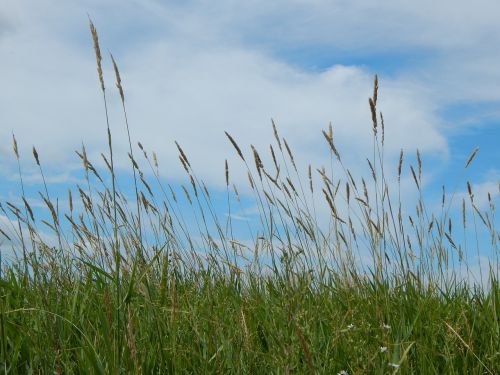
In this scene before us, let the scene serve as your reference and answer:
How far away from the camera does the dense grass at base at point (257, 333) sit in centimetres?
212

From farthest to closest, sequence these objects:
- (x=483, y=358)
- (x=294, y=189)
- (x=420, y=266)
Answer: (x=294, y=189)
(x=420, y=266)
(x=483, y=358)

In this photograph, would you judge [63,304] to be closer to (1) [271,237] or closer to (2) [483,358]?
(1) [271,237]

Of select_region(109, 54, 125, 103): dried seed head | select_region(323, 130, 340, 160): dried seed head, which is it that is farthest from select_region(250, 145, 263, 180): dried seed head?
select_region(109, 54, 125, 103): dried seed head

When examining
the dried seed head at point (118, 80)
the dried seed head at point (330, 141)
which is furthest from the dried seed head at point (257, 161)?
the dried seed head at point (118, 80)

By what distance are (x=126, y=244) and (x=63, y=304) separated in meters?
0.76

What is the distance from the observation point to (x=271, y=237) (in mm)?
3523

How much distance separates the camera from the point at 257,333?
273 cm

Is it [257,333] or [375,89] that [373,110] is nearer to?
[375,89]

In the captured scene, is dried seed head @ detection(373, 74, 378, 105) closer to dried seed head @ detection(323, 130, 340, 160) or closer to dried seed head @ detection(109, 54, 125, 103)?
dried seed head @ detection(323, 130, 340, 160)

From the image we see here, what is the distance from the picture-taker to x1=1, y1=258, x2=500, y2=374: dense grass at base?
83.5 inches

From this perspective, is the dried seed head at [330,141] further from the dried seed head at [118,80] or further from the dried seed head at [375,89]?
the dried seed head at [118,80]

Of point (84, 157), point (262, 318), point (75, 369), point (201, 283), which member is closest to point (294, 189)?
point (201, 283)

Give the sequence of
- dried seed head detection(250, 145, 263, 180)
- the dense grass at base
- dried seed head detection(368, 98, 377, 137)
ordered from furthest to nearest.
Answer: dried seed head detection(250, 145, 263, 180)
dried seed head detection(368, 98, 377, 137)
the dense grass at base

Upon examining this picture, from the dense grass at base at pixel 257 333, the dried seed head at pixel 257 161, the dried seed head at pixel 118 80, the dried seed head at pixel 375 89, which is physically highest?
the dried seed head at pixel 375 89
